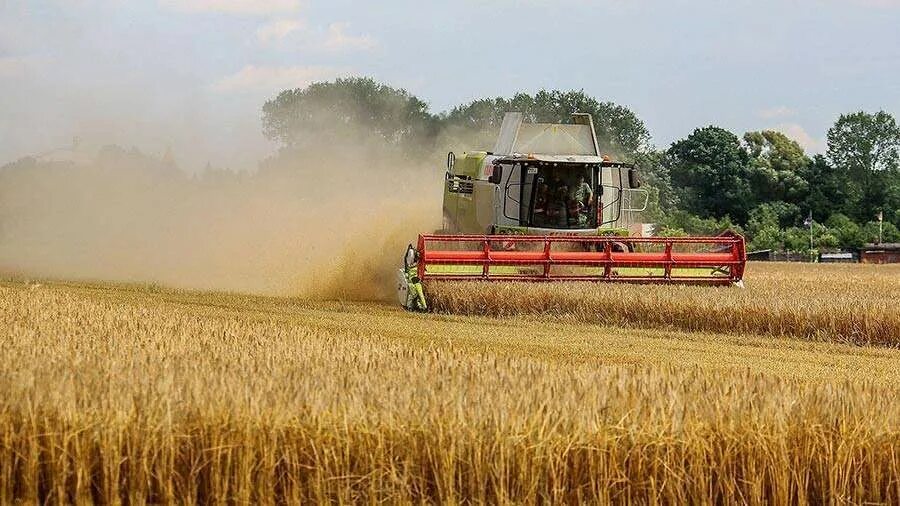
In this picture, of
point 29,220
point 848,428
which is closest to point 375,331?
point 848,428

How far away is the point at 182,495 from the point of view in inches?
227

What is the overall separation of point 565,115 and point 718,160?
A: 51.0 feet

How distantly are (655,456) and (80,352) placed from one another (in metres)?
3.70

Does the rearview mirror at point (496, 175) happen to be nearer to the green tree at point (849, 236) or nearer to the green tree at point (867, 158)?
the green tree at point (849, 236)

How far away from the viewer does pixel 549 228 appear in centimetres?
1862

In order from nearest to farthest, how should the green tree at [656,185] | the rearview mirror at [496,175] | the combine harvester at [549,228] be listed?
the combine harvester at [549,228] → the rearview mirror at [496,175] → the green tree at [656,185]

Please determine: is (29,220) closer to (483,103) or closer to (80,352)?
(80,352)

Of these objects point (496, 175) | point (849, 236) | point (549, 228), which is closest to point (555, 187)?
point (549, 228)

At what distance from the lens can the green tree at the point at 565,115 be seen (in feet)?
195

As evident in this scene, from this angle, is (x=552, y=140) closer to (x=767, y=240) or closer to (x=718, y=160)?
(x=767, y=240)

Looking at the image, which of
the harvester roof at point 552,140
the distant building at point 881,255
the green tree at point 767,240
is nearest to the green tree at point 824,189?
the green tree at point 767,240

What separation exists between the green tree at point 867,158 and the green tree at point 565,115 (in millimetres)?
Answer: 18022

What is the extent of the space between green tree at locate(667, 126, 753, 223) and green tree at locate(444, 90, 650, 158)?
38.0 feet

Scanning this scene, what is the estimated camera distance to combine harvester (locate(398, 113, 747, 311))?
16844mm
